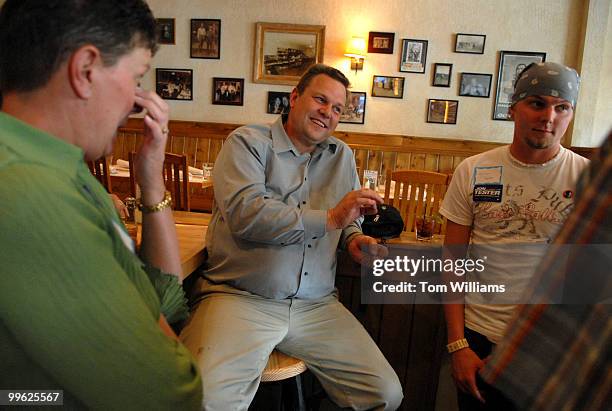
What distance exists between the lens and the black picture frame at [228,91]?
5508 millimetres

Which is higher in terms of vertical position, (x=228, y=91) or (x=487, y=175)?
(x=228, y=91)

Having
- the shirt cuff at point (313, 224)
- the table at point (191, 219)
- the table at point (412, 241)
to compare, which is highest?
the shirt cuff at point (313, 224)

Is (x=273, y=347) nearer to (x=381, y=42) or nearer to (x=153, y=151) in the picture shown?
(x=153, y=151)

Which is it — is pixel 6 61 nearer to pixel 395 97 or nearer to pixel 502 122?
pixel 395 97

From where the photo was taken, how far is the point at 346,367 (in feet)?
4.86

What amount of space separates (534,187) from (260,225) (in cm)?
91

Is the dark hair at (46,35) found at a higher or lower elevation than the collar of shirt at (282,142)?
higher

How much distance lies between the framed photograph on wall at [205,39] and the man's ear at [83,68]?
508 centimetres

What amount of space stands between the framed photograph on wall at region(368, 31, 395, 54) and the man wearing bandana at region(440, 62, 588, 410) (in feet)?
13.0

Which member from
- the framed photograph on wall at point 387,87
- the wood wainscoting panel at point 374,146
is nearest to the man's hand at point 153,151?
the wood wainscoting panel at point 374,146

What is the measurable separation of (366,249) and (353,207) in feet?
0.84

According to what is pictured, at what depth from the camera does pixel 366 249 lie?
1.71 meters

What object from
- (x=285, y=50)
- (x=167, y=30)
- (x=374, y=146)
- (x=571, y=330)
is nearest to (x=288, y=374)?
(x=571, y=330)

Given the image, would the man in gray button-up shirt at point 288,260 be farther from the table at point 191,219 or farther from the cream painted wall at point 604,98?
the cream painted wall at point 604,98
